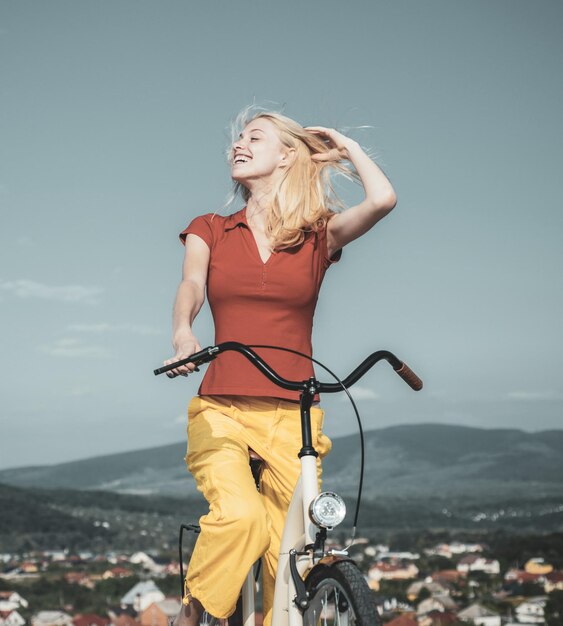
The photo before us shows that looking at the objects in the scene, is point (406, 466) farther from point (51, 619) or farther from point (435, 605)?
point (51, 619)

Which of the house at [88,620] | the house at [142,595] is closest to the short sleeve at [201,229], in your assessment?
the house at [142,595]

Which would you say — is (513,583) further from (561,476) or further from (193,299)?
(561,476)

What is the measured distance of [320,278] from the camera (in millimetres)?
3873

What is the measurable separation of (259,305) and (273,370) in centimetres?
58

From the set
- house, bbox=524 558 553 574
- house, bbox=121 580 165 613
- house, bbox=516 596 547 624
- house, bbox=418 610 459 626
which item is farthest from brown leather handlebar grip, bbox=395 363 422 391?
house, bbox=524 558 553 574

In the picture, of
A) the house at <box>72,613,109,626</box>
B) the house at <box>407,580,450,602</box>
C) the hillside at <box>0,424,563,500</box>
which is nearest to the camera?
the house at <box>72,613,109,626</box>

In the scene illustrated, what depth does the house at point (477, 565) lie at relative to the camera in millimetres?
45438

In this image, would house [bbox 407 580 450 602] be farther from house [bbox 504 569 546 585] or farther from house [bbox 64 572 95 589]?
house [bbox 64 572 95 589]

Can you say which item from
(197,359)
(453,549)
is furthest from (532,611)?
(197,359)

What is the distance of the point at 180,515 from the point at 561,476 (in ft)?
180

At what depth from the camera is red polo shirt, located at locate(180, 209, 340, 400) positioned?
360 centimetres

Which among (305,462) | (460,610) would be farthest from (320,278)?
(460,610)

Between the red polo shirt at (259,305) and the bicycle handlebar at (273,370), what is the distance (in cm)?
38

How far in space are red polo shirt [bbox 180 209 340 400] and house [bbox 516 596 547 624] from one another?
111ft
